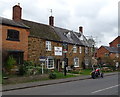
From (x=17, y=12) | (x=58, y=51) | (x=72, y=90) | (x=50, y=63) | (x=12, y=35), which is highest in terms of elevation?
(x=17, y=12)

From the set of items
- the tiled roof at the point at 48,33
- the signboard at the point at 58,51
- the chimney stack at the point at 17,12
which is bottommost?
the signboard at the point at 58,51

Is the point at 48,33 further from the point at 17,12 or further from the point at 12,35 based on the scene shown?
the point at 12,35

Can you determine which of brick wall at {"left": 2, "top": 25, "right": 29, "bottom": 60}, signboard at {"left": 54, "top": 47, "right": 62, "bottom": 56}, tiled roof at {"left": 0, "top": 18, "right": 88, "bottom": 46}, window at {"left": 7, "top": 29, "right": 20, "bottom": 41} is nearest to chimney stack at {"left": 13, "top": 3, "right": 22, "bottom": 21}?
tiled roof at {"left": 0, "top": 18, "right": 88, "bottom": 46}

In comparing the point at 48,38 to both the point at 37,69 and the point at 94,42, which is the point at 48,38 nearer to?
the point at 37,69

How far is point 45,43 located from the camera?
32312mm

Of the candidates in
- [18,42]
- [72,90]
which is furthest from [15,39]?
[72,90]

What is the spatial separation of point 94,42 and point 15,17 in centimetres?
2334

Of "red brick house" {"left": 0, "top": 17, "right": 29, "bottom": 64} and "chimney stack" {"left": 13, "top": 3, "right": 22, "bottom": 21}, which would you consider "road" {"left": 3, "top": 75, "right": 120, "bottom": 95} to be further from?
"chimney stack" {"left": 13, "top": 3, "right": 22, "bottom": 21}

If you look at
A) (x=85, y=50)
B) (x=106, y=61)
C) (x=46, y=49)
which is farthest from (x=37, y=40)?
(x=106, y=61)

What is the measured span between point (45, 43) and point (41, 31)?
262cm

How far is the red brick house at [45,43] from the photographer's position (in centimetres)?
2786

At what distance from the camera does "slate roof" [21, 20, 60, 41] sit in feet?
105

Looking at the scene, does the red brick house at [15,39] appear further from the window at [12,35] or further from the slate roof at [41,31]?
the slate roof at [41,31]

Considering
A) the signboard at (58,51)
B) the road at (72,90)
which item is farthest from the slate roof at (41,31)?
the road at (72,90)
